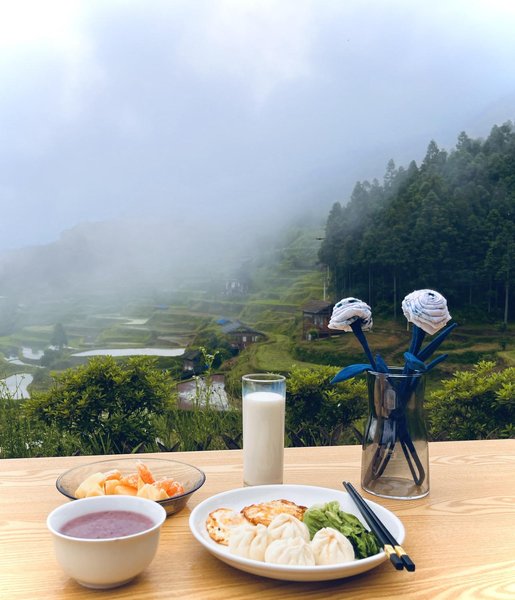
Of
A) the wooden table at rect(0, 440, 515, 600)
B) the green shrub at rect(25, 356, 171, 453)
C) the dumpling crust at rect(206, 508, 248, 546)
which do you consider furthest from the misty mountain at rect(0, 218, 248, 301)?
the dumpling crust at rect(206, 508, 248, 546)

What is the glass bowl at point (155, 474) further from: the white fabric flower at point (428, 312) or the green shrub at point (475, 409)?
the green shrub at point (475, 409)

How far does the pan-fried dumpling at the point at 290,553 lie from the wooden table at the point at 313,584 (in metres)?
0.04

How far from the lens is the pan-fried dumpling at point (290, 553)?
732 mm

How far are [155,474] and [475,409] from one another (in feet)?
5.22

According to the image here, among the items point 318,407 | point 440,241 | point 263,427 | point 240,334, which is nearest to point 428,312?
point 263,427

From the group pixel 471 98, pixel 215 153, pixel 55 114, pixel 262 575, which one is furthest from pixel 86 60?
pixel 262 575

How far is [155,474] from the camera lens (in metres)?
1.06

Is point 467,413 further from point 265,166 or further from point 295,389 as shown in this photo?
point 265,166

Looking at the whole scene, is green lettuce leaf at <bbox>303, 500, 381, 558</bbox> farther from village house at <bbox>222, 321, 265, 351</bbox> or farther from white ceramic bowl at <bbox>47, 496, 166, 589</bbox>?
village house at <bbox>222, 321, 265, 351</bbox>

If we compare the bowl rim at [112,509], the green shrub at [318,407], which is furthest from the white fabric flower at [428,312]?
the green shrub at [318,407]

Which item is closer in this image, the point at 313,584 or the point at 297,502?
A: the point at 313,584

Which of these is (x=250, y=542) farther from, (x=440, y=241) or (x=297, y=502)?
(x=440, y=241)

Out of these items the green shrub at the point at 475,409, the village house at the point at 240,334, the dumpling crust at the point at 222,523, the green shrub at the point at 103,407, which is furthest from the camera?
the village house at the point at 240,334

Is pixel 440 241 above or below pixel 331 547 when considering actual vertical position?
above
